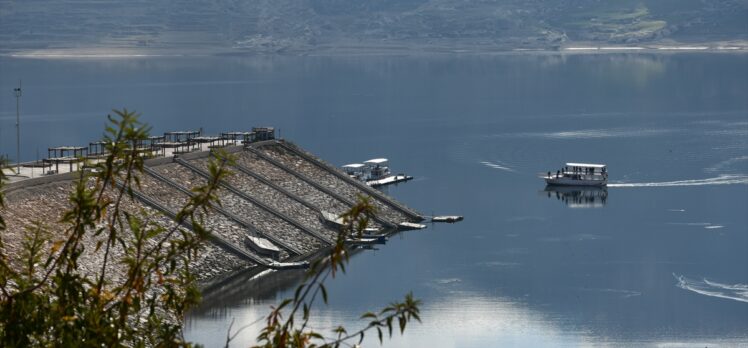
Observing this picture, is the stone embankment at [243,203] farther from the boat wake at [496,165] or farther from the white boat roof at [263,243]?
the boat wake at [496,165]

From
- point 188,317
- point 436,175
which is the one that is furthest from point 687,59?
point 188,317

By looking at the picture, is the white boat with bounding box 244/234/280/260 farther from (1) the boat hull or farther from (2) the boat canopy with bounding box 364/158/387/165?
(1) the boat hull

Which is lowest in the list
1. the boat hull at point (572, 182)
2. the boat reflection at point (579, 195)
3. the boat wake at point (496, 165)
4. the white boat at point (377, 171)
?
the boat wake at point (496, 165)

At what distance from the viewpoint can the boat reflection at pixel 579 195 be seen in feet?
208

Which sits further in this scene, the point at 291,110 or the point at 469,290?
the point at 291,110

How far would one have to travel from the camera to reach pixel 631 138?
9275cm

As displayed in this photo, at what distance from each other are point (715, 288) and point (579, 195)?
21186 millimetres

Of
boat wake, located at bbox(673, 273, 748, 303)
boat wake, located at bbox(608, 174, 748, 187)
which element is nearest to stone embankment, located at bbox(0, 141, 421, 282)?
boat wake, located at bbox(673, 273, 748, 303)

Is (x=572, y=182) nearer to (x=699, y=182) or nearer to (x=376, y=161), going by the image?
(x=699, y=182)

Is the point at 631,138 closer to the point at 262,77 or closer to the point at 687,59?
the point at 262,77

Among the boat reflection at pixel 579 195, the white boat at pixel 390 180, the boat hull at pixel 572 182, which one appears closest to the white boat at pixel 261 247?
the white boat at pixel 390 180

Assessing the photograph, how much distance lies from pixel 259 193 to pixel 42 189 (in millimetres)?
9456

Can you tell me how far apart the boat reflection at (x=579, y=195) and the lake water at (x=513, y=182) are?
177mm

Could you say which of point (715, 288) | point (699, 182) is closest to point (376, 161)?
point (699, 182)
